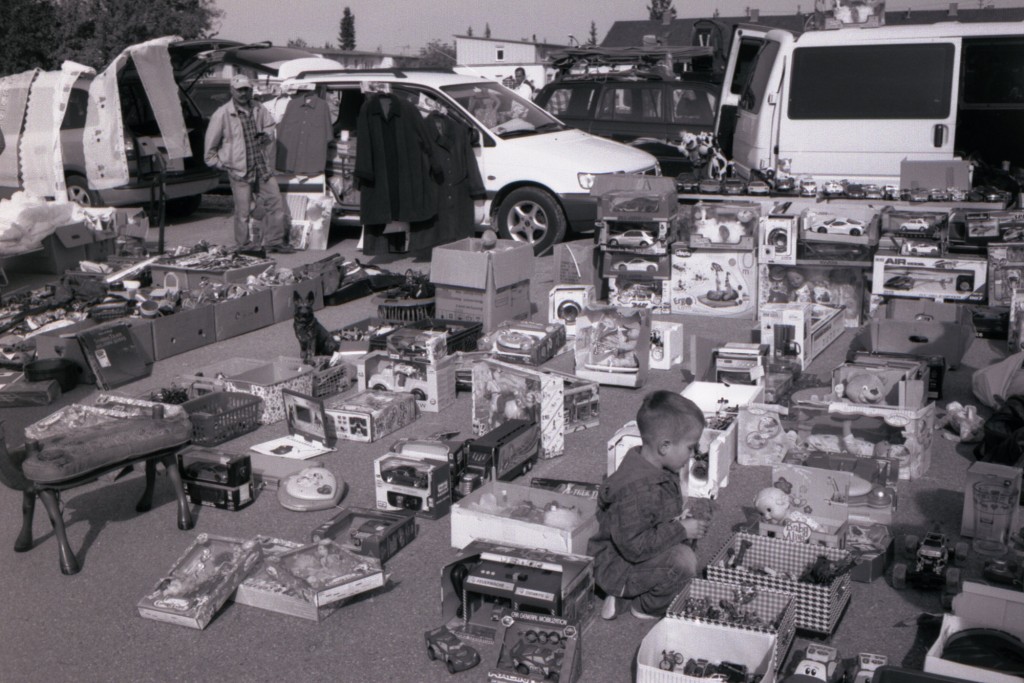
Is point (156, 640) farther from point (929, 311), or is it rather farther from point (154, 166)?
point (154, 166)

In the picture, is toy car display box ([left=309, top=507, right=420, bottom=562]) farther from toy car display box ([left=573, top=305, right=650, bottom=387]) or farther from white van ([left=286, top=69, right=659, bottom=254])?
white van ([left=286, top=69, right=659, bottom=254])

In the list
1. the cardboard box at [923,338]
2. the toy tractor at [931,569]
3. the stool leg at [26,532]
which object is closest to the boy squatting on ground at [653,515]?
the toy tractor at [931,569]

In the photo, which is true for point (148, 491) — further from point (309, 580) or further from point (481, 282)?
point (481, 282)

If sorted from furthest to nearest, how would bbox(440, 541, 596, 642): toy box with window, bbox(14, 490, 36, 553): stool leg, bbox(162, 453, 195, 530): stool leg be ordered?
bbox(162, 453, 195, 530): stool leg → bbox(14, 490, 36, 553): stool leg → bbox(440, 541, 596, 642): toy box with window

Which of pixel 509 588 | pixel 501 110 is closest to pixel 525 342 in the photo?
pixel 509 588

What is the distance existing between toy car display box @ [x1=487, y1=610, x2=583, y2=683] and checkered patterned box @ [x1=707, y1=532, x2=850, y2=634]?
67 centimetres

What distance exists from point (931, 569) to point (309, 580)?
2620 millimetres

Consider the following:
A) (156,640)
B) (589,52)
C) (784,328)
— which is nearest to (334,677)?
(156,640)

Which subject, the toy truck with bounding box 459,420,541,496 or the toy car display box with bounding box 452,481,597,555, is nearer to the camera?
the toy car display box with bounding box 452,481,597,555

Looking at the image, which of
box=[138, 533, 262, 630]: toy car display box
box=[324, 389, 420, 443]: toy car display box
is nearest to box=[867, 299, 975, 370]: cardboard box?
box=[324, 389, 420, 443]: toy car display box

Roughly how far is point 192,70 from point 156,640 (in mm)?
10274

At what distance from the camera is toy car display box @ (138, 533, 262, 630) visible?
4.30m

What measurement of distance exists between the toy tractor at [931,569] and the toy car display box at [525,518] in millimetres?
1333

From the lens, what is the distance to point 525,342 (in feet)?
24.0
